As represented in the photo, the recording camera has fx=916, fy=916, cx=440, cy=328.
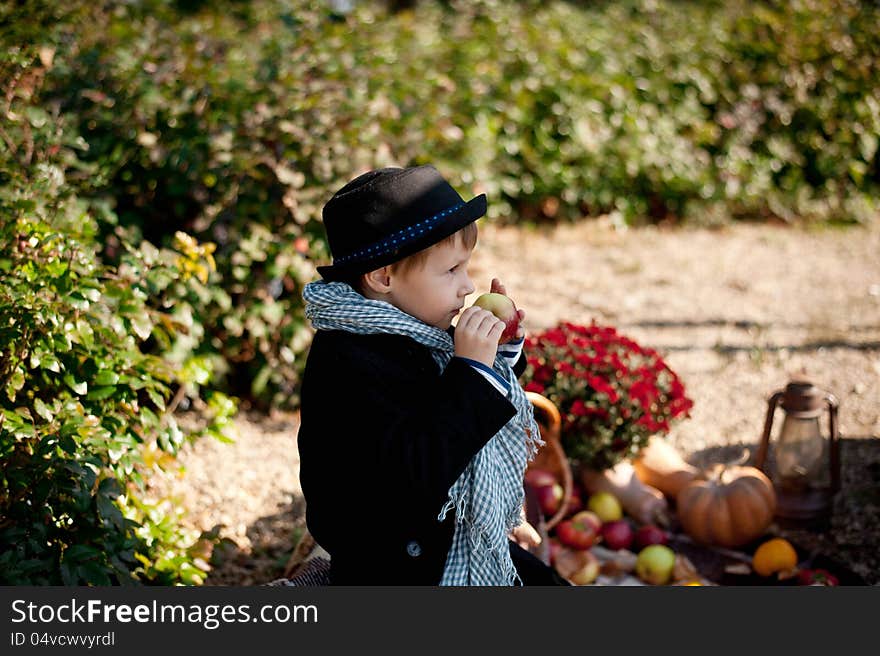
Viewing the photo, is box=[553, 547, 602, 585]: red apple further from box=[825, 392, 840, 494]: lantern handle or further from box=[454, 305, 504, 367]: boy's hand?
box=[454, 305, 504, 367]: boy's hand

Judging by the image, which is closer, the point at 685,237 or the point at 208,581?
the point at 208,581

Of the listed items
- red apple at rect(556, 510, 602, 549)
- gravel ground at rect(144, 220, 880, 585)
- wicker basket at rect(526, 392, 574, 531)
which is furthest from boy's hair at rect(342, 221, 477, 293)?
red apple at rect(556, 510, 602, 549)

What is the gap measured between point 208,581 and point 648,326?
335cm

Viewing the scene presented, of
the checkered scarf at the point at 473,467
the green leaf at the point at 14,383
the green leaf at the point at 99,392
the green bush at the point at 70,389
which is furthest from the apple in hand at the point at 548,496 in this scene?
the green leaf at the point at 14,383

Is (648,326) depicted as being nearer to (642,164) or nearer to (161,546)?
(642,164)

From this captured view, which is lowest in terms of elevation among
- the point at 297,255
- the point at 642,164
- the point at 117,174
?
the point at 642,164

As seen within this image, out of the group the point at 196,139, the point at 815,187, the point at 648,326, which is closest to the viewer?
the point at 196,139

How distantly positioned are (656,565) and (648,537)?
0.63ft

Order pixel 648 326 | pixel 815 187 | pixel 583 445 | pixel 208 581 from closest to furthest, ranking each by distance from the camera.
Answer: pixel 208 581, pixel 583 445, pixel 648 326, pixel 815 187

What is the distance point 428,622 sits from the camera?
207 cm

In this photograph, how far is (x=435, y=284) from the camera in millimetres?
2117

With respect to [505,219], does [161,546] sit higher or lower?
higher

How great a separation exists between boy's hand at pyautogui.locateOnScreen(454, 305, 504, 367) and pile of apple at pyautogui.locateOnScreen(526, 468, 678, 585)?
1420 mm

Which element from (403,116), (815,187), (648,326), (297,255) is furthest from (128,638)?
(815,187)
